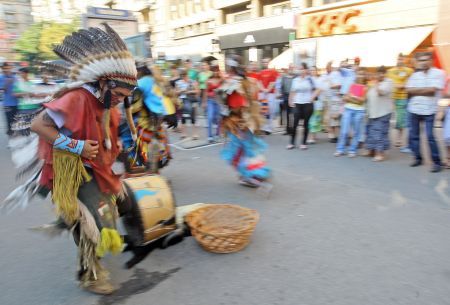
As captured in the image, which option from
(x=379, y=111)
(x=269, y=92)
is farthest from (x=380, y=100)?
(x=269, y=92)

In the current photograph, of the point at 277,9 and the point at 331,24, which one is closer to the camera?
the point at 331,24

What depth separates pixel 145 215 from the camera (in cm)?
314

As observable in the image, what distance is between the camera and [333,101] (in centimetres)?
811

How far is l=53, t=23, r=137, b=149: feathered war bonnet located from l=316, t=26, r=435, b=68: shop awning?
46.9 ft

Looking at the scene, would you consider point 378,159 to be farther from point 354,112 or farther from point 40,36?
point 40,36

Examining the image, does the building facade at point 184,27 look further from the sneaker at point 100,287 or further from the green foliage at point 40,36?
the sneaker at point 100,287

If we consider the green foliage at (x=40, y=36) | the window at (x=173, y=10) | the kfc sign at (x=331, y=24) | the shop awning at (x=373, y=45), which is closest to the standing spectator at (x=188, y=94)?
the shop awning at (x=373, y=45)

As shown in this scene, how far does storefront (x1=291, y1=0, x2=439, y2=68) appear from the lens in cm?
1506

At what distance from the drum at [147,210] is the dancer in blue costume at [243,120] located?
1.91 metres

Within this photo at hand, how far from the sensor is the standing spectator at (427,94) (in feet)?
18.4

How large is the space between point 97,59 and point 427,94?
5.07m

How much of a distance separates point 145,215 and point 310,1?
67.0 feet

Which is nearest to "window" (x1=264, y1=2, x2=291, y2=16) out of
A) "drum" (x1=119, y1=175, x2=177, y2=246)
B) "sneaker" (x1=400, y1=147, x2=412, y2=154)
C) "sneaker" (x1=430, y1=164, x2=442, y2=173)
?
"sneaker" (x1=400, y1=147, x2=412, y2=154)

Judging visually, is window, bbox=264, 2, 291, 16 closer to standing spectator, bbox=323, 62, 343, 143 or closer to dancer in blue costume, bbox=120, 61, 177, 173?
standing spectator, bbox=323, 62, 343, 143
